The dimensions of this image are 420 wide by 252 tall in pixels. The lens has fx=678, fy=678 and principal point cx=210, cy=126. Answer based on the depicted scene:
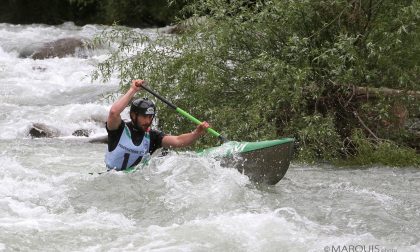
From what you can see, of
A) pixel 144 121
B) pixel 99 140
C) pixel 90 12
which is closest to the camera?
pixel 144 121

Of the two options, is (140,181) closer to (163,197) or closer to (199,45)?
(163,197)

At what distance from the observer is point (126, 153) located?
6414 millimetres

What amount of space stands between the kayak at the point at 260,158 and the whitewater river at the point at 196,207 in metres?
0.08

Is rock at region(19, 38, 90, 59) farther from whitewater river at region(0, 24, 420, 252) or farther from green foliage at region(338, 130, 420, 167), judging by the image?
green foliage at region(338, 130, 420, 167)

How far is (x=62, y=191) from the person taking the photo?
6336 mm

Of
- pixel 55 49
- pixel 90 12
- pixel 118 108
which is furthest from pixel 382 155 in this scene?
pixel 90 12

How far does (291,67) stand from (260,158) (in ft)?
6.43

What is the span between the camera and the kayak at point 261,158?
6336 mm

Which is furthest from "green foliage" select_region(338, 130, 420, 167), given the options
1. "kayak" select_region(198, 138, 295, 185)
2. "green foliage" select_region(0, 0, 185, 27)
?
"green foliage" select_region(0, 0, 185, 27)

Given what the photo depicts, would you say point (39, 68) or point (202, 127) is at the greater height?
point (202, 127)

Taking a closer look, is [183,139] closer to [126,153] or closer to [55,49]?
[126,153]

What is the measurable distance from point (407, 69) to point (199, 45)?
2.69m

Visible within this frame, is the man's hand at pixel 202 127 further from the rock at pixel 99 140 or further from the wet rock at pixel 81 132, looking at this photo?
the wet rock at pixel 81 132

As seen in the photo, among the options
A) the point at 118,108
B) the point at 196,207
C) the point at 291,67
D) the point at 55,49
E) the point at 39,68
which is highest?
the point at 291,67
